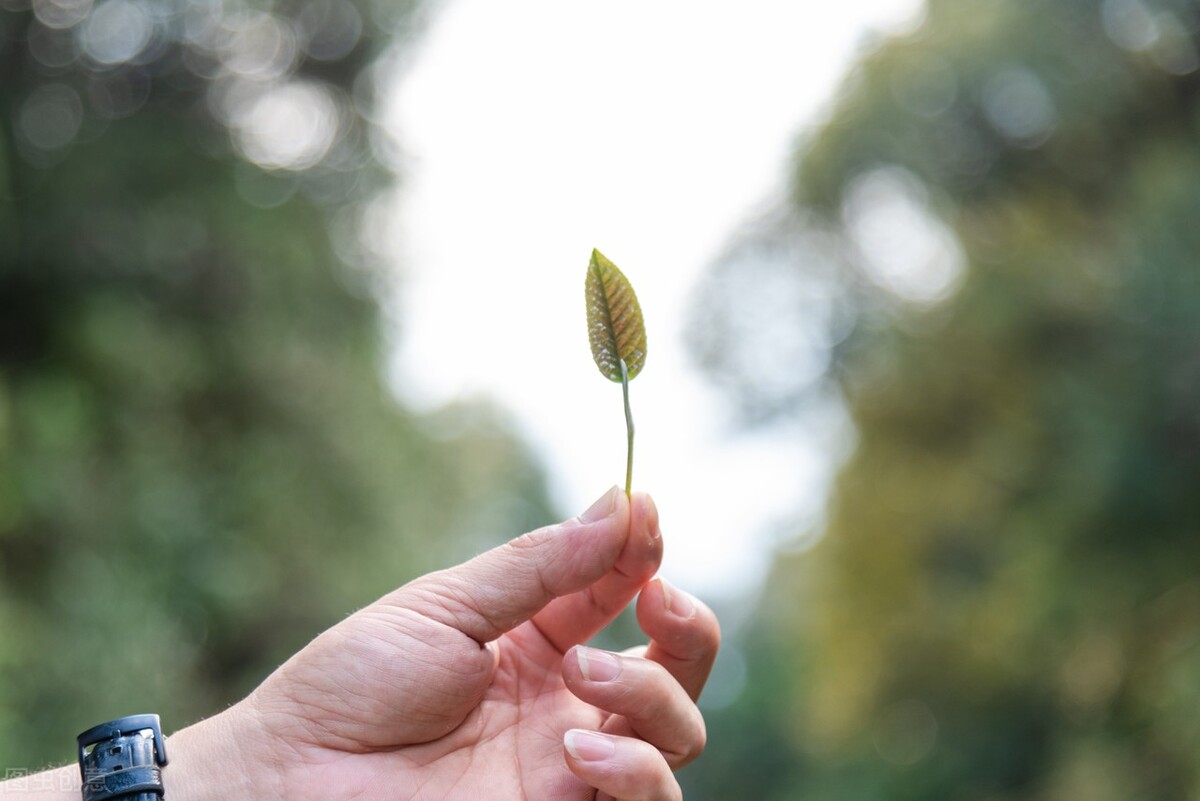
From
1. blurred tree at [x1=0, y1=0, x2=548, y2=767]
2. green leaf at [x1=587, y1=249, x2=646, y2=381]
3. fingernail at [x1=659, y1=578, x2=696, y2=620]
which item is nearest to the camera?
green leaf at [x1=587, y1=249, x2=646, y2=381]

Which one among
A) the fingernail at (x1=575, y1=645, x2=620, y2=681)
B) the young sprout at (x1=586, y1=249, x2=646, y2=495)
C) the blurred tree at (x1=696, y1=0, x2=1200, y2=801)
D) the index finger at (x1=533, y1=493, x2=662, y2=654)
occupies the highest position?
the blurred tree at (x1=696, y1=0, x2=1200, y2=801)

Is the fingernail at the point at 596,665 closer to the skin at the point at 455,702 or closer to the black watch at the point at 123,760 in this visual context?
the skin at the point at 455,702

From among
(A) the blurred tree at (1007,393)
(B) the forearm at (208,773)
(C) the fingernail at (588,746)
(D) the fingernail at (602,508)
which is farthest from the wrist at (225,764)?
(A) the blurred tree at (1007,393)

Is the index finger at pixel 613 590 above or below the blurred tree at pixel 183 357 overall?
below

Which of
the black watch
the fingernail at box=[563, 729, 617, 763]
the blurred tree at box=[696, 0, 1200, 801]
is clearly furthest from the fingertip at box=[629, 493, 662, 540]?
the blurred tree at box=[696, 0, 1200, 801]

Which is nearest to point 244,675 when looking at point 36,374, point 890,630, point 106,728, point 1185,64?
point 36,374

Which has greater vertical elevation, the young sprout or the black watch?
the young sprout

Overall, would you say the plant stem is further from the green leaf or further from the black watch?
the black watch

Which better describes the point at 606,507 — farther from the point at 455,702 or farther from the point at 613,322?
the point at 455,702
